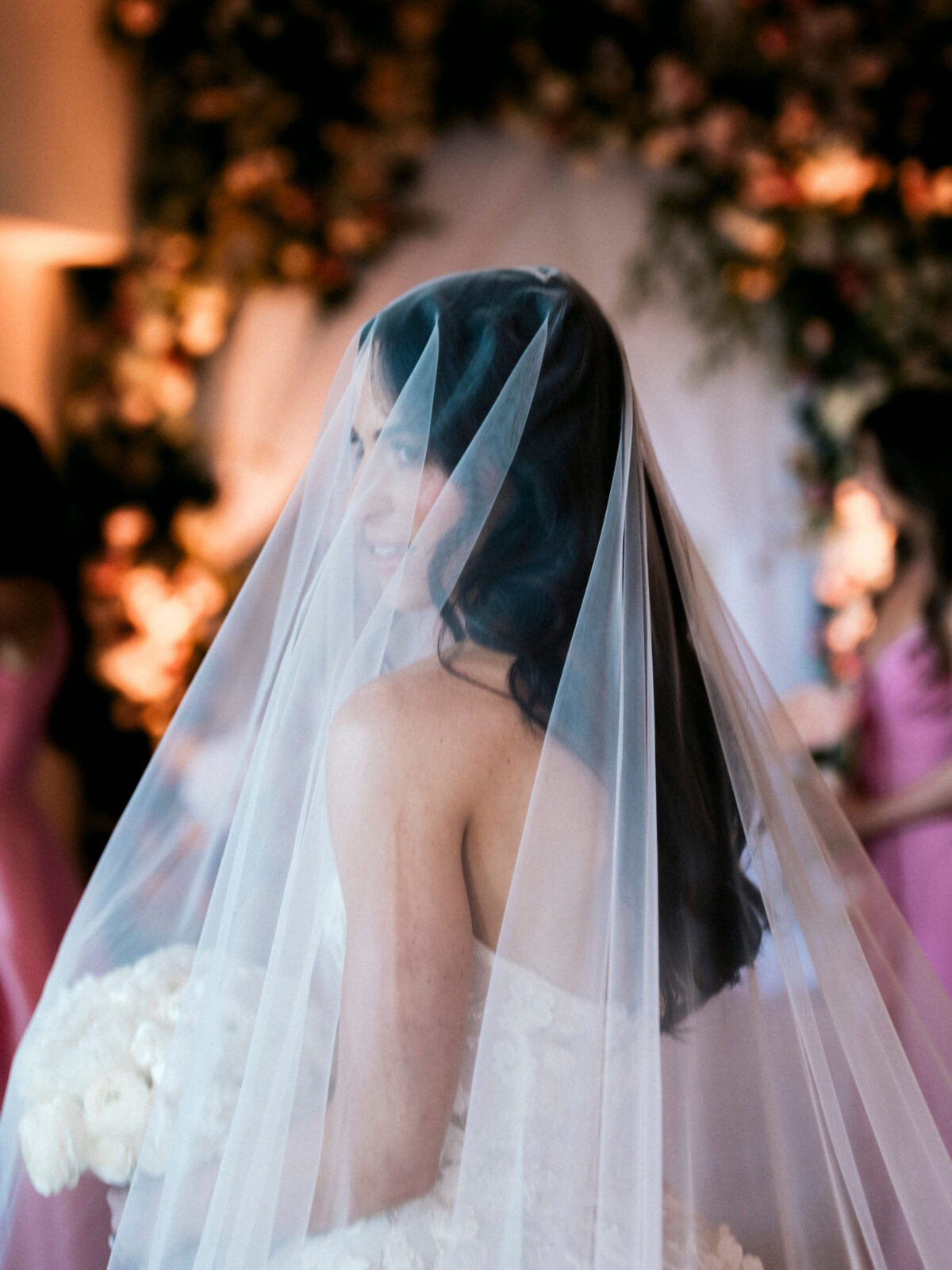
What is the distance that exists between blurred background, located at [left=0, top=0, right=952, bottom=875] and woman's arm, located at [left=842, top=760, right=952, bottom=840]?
859 mm

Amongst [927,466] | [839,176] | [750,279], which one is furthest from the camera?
[750,279]

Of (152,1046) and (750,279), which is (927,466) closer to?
(750,279)

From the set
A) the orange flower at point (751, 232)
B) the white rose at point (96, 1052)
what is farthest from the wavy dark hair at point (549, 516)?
the orange flower at point (751, 232)

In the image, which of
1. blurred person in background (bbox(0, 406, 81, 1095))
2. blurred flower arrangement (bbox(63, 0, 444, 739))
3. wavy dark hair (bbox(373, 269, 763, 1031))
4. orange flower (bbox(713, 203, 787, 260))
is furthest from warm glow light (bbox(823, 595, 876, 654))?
wavy dark hair (bbox(373, 269, 763, 1031))

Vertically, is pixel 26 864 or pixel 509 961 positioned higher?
pixel 509 961

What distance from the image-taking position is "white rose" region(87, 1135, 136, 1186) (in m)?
0.91

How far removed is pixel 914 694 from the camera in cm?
219

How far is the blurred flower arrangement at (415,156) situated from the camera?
9.99 feet

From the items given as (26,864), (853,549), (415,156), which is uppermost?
(415,156)

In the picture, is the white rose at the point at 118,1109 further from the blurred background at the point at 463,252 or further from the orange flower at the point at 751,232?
the orange flower at the point at 751,232

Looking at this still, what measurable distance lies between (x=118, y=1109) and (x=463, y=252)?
2.94 m

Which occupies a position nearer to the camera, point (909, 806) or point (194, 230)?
point (909, 806)

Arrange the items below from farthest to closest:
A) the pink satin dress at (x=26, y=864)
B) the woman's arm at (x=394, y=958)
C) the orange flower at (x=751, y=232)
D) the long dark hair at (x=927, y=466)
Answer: the orange flower at (x=751, y=232)
the long dark hair at (x=927, y=466)
the pink satin dress at (x=26, y=864)
the woman's arm at (x=394, y=958)

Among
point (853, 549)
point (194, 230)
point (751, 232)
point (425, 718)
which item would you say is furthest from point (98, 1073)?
point (751, 232)
